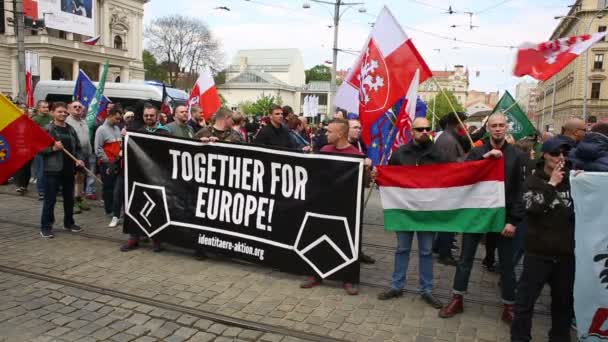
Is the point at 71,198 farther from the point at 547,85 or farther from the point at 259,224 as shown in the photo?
the point at 547,85

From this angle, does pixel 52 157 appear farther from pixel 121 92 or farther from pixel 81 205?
pixel 121 92

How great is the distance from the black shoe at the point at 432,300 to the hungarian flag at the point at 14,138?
5685mm

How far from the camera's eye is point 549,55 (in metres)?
5.72

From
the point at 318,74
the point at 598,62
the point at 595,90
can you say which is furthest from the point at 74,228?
the point at 318,74

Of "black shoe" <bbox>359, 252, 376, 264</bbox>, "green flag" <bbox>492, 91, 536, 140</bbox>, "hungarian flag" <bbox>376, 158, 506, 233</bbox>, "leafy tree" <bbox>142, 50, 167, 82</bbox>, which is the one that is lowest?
"black shoe" <bbox>359, 252, 376, 264</bbox>

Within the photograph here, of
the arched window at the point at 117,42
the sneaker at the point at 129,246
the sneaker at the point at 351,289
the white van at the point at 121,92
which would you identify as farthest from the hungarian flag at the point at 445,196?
the arched window at the point at 117,42

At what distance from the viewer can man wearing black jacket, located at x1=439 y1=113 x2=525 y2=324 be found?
4.55 metres

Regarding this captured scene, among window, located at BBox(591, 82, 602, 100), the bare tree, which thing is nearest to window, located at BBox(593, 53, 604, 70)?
window, located at BBox(591, 82, 602, 100)

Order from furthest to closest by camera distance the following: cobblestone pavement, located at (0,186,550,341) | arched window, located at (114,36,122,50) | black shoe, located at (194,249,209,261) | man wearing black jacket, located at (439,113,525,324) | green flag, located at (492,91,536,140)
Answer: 1. arched window, located at (114,36,122,50)
2. green flag, located at (492,91,536,140)
3. black shoe, located at (194,249,209,261)
4. man wearing black jacket, located at (439,113,525,324)
5. cobblestone pavement, located at (0,186,550,341)

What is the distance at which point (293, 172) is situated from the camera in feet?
17.7

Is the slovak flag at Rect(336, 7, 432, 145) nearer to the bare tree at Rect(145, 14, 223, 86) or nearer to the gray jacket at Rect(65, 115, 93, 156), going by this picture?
the gray jacket at Rect(65, 115, 93, 156)

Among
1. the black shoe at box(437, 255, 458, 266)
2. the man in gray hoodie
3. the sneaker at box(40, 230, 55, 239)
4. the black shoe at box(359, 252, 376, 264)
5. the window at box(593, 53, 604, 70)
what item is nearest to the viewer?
the black shoe at box(359, 252, 376, 264)

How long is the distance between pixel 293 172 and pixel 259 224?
80 cm

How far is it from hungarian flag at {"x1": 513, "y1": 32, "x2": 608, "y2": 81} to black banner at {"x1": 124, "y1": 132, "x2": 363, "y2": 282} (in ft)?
8.75
